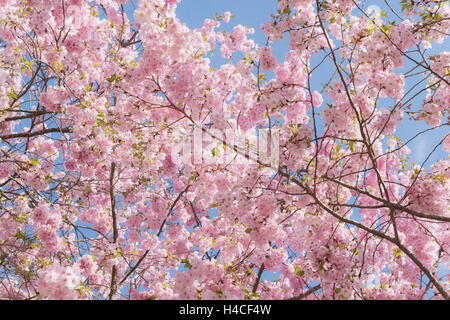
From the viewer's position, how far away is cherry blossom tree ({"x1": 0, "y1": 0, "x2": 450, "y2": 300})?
375cm

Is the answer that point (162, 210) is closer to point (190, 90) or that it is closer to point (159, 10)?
point (190, 90)

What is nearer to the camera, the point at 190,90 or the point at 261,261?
the point at 190,90

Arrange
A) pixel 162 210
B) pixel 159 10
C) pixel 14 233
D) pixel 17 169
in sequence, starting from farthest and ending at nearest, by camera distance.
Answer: pixel 162 210, pixel 17 169, pixel 14 233, pixel 159 10

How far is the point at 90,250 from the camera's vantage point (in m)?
5.95

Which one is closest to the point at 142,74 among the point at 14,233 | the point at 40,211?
the point at 40,211

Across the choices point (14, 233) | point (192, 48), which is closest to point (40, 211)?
point (14, 233)

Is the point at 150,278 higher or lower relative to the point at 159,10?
lower

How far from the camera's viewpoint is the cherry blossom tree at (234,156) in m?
3.75

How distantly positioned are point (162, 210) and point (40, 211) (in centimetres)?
243

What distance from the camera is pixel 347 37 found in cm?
Answer: 442

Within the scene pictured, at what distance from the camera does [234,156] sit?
5086 mm
